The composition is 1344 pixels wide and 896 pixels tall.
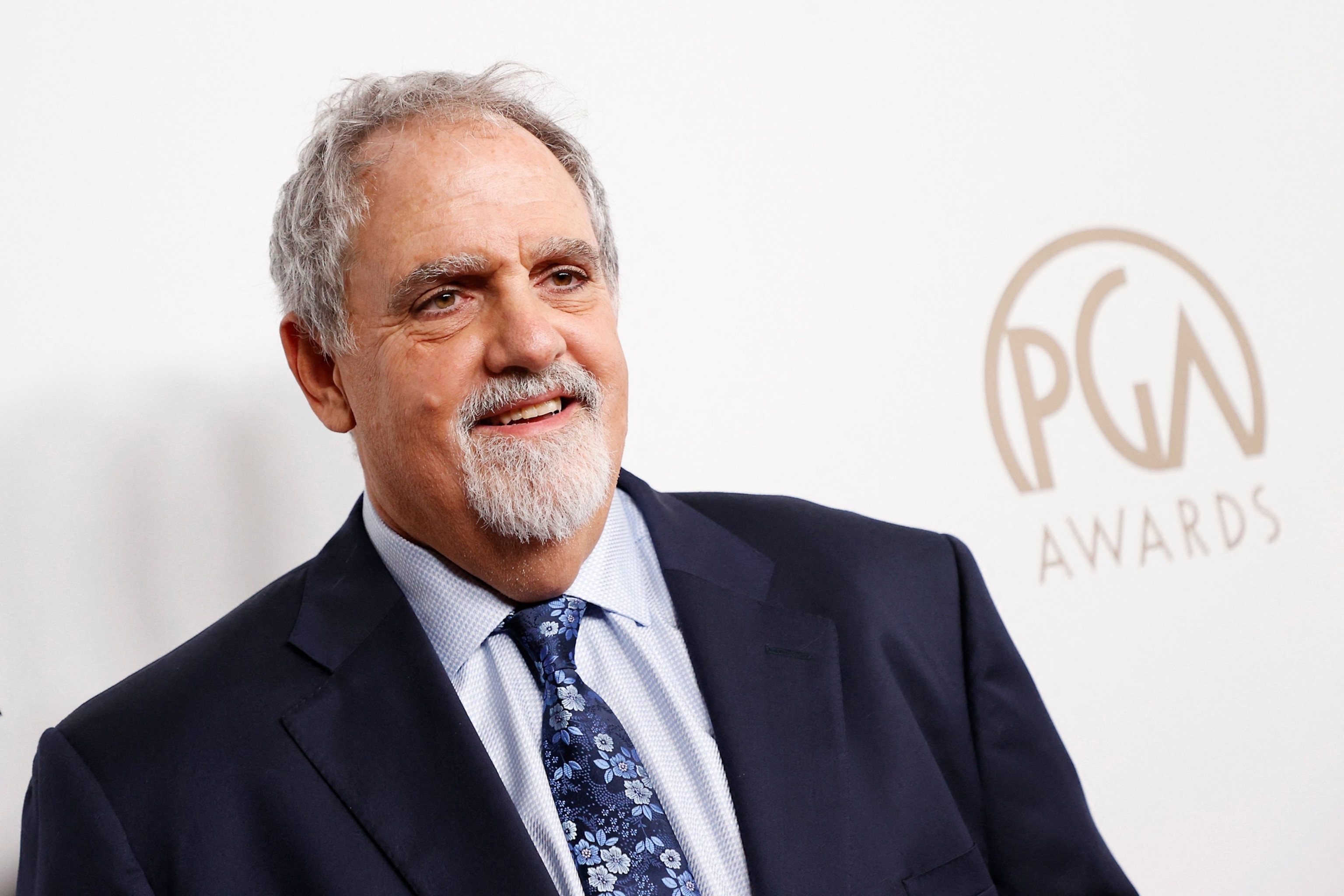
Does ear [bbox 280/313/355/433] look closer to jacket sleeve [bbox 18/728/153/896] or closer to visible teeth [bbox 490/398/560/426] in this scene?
A: visible teeth [bbox 490/398/560/426]

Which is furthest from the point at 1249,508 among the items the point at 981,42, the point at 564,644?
the point at 564,644

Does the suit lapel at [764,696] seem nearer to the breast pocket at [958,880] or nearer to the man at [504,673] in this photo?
the man at [504,673]

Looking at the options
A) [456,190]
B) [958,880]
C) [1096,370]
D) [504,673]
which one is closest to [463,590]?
[504,673]

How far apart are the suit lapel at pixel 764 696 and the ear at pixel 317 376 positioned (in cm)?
39

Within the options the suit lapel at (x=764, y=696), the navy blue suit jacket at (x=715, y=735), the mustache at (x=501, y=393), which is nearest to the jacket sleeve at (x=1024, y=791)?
the navy blue suit jacket at (x=715, y=735)

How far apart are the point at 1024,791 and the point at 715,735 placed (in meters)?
0.45

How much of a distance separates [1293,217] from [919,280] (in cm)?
83

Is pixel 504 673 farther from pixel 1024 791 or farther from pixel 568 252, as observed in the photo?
pixel 1024 791

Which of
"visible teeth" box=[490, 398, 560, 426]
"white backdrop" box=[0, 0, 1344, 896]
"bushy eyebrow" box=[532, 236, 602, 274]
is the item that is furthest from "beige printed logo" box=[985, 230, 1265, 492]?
"visible teeth" box=[490, 398, 560, 426]

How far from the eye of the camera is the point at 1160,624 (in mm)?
2166

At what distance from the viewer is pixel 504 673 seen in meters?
1.35

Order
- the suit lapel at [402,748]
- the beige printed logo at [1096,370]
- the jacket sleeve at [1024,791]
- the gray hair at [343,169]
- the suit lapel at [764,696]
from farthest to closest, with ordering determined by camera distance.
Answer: the beige printed logo at [1096,370], the jacket sleeve at [1024,791], the gray hair at [343,169], the suit lapel at [764,696], the suit lapel at [402,748]

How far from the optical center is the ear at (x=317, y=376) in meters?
1.48

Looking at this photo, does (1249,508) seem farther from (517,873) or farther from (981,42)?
(517,873)
